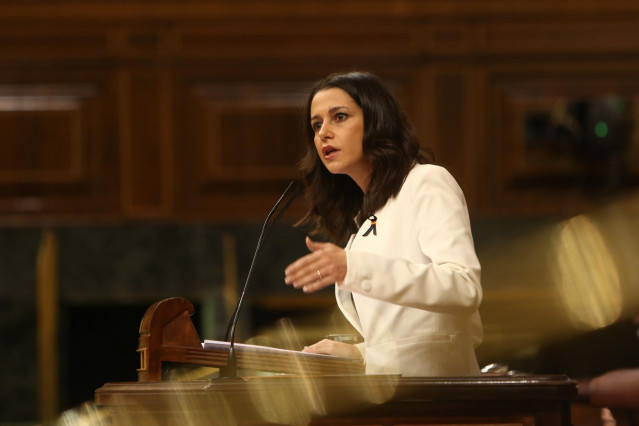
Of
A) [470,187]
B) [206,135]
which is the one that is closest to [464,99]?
[470,187]

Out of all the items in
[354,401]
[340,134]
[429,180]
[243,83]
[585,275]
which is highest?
[243,83]

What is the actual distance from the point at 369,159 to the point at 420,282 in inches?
16.6

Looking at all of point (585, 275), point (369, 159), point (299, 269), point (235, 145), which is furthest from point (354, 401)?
point (235, 145)

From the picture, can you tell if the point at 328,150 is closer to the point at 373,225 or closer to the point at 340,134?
the point at 340,134

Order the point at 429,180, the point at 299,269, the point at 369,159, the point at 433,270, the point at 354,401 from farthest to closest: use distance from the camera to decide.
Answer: the point at 369,159
the point at 429,180
the point at 433,270
the point at 299,269
the point at 354,401

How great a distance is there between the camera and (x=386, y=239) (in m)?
1.93

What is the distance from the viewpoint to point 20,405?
3.88 metres

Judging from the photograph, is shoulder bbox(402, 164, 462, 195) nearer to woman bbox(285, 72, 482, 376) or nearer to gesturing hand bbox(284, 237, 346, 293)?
woman bbox(285, 72, 482, 376)

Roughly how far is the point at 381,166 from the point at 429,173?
0.12 metres

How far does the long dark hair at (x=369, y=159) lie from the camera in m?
2.02

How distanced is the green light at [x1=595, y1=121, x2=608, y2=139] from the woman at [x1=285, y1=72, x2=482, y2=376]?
201cm

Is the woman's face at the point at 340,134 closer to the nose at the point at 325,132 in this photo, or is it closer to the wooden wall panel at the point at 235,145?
the nose at the point at 325,132

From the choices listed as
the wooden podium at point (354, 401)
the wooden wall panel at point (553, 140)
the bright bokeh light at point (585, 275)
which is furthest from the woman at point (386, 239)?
the wooden wall panel at point (553, 140)

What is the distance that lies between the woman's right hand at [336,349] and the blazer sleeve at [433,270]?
0.28 m
